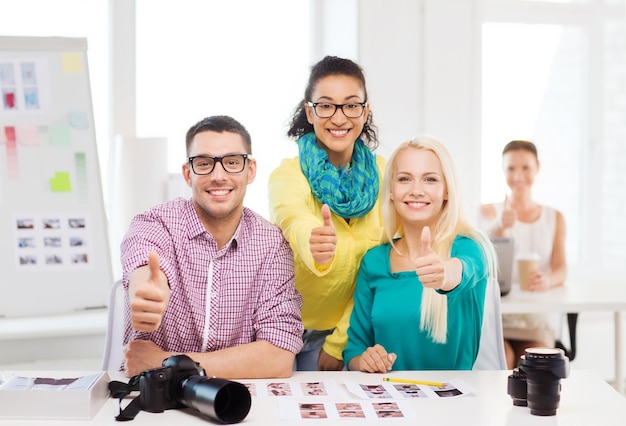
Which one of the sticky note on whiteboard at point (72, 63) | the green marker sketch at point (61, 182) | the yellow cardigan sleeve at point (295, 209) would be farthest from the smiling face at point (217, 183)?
the sticky note on whiteboard at point (72, 63)

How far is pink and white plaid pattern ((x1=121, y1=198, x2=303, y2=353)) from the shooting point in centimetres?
222

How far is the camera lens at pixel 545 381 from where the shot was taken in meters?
1.82

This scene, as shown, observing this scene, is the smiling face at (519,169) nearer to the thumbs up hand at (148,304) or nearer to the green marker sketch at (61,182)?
the green marker sketch at (61,182)

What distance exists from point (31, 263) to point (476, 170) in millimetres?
2786

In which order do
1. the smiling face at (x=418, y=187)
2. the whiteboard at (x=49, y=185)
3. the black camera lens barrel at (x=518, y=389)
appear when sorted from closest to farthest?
the black camera lens barrel at (x=518, y=389)
the smiling face at (x=418, y=187)
the whiteboard at (x=49, y=185)

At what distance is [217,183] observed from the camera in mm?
2256

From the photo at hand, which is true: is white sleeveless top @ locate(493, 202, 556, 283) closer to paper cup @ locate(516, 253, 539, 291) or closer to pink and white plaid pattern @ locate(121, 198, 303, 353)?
paper cup @ locate(516, 253, 539, 291)

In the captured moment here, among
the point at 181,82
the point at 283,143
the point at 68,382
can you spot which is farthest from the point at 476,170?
the point at 68,382

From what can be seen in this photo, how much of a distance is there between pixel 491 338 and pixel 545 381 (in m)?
0.59

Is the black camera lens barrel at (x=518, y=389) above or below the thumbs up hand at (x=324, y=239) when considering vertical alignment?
below

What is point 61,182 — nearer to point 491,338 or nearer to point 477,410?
point 491,338

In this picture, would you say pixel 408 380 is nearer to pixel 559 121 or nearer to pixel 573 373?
pixel 573 373

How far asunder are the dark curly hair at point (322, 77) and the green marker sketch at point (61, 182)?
1374 mm

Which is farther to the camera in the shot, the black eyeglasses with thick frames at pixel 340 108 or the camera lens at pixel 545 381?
the black eyeglasses with thick frames at pixel 340 108
